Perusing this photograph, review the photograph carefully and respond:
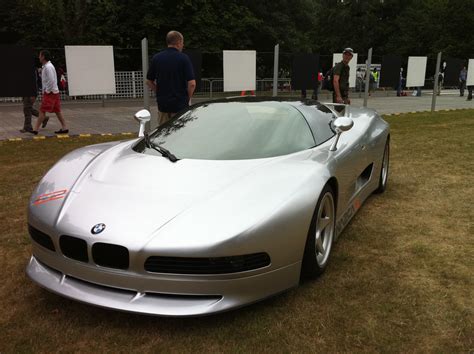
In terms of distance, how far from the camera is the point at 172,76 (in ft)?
19.4

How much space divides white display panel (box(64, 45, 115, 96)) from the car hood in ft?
29.6

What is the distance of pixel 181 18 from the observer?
25.2 meters

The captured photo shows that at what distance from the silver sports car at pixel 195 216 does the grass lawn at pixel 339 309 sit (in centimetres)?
18

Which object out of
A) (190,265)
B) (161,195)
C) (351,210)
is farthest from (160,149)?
(351,210)

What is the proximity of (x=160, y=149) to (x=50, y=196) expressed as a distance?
0.90 m

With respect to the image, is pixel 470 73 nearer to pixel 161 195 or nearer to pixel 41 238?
pixel 161 195

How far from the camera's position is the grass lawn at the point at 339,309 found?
2471mm

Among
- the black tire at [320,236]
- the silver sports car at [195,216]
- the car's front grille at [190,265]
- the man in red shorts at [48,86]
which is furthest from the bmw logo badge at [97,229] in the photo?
the man in red shorts at [48,86]

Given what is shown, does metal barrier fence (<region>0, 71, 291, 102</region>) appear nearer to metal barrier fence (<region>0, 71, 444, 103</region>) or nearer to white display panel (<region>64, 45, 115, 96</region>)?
metal barrier fence (<region>0, 71, 444, 103</region>)

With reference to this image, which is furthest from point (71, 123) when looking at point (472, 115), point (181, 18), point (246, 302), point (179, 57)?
point (181, 18)

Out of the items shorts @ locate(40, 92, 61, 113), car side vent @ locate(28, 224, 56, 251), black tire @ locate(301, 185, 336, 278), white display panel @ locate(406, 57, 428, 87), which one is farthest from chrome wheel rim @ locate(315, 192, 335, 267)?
white display panel @ locate(406, 57, 428, 87)

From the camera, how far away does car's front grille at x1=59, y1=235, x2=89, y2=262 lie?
2.54m

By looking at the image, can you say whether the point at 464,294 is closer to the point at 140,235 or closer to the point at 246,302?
the point at 246,302

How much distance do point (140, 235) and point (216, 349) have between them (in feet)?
2.35
